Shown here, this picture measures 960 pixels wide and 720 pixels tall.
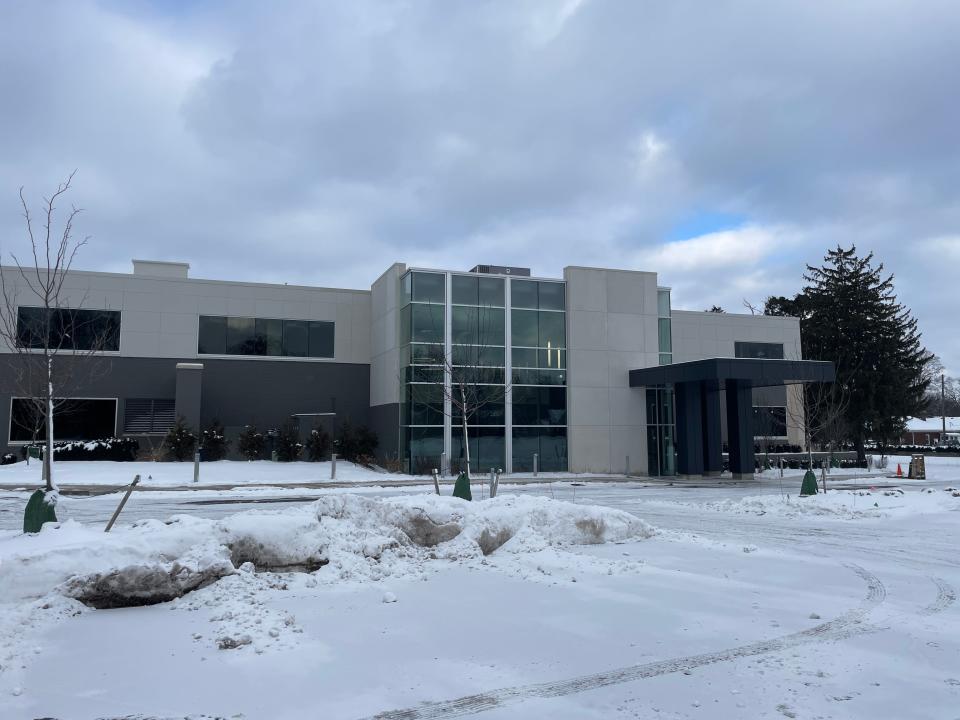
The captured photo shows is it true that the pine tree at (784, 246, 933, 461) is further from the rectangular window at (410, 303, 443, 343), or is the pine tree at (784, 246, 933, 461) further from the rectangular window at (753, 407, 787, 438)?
the rectangular window at (410, 303, 443, 343)

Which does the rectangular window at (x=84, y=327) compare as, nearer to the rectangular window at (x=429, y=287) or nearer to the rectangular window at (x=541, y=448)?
the rectangular window at (x=429, y=287)

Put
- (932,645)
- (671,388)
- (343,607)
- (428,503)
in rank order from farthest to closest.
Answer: (671,388) → (428,503) → (343,607) → (932,645)

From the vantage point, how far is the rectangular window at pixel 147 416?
3391 centimetres

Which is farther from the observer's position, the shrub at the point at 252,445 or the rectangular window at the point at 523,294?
the rectangular window at the point at 523,294

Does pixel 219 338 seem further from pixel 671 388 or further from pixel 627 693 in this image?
pixel 627 693

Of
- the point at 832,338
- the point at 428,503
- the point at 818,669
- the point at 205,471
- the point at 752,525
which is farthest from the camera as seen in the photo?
the point at 832,338

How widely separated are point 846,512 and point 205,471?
21.1m

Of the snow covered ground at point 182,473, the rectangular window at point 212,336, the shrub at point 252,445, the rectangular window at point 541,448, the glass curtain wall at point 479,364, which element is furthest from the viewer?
the rectangular window at point 212,336

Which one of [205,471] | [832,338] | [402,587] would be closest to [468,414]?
[205,471]

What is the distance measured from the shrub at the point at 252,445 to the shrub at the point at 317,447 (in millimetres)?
1977

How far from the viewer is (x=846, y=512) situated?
17.2m

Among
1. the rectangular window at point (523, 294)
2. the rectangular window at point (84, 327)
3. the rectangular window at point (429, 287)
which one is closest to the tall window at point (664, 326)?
the rectangular window at point (523, 294)

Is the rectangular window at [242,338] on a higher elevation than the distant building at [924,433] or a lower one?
higher

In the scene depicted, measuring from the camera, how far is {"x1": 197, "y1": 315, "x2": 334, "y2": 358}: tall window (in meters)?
35.1
